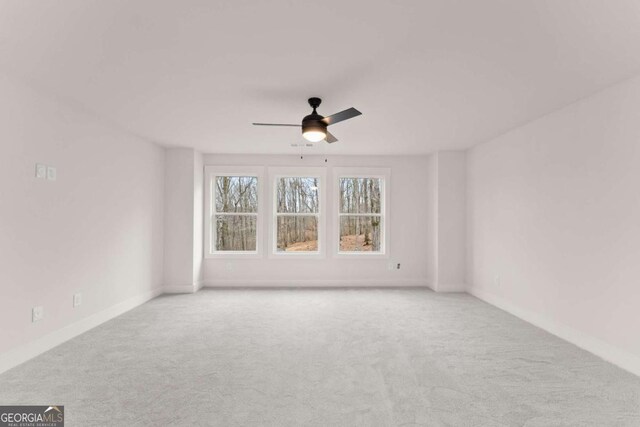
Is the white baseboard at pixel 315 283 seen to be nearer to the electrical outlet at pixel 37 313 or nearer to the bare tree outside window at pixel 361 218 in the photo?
the bare tree outside window at pixel 361 218

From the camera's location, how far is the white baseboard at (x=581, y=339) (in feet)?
8.87

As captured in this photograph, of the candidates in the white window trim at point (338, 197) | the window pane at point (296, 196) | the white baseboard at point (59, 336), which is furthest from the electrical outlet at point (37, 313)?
the white window trim at point (338, 197)

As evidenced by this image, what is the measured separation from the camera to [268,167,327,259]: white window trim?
235 inches

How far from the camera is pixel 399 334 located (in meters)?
3.49

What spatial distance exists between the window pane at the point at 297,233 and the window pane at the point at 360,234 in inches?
21.9

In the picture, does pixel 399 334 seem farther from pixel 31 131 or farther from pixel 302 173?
pixel 31 131

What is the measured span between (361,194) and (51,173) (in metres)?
4.57

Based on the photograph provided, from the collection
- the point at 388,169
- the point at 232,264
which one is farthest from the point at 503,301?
the point at 232,264

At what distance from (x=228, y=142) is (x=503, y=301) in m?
4.63

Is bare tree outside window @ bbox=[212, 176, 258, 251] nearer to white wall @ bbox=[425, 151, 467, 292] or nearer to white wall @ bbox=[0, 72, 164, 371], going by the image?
white wall @ bbox=[0, 72, 164, 371]

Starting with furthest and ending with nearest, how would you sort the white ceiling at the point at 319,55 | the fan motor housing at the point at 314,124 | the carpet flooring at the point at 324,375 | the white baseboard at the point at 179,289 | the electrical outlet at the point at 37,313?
the white baseboard at the point at 179,289
the fan motor housing at the point at 314,124
the electrical outlet at the point at 37,313
the carpet flooring at the point at 324,375
the white ceiling at the point at 319,55

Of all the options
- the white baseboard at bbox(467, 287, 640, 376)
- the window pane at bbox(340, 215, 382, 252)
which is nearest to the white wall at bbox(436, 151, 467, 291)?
the white baseboard at bbox(467, 287, 640, 376)

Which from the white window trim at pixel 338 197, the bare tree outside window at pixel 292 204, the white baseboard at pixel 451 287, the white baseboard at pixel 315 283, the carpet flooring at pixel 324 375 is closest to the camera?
the carpet flooring at pixel 324 375

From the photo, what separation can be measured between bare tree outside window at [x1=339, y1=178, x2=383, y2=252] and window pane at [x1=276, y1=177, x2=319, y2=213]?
595mm
